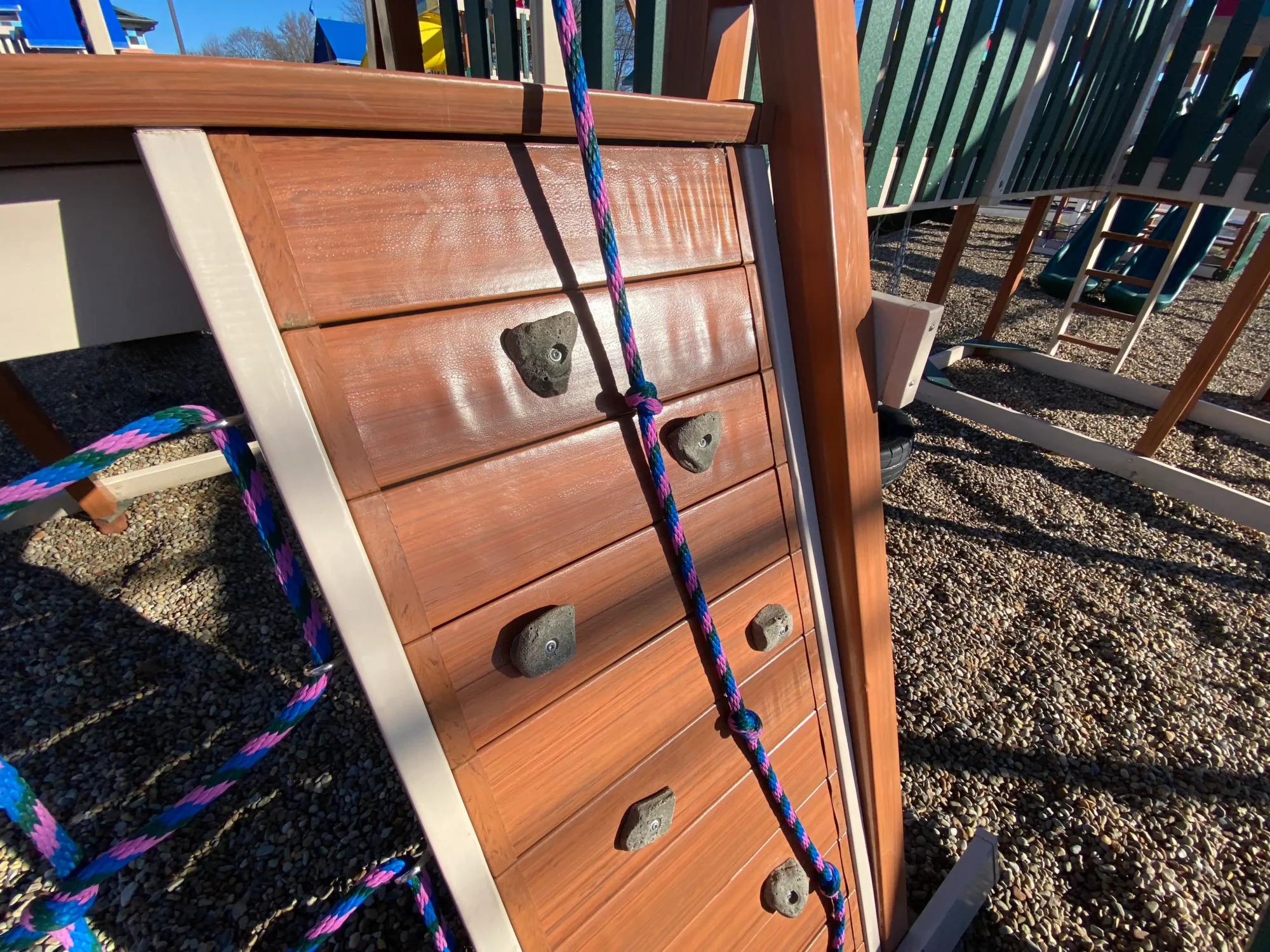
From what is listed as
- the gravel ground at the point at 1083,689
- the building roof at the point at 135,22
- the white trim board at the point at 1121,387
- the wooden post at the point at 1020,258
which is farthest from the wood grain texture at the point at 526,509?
the building roof at the point at 135,22

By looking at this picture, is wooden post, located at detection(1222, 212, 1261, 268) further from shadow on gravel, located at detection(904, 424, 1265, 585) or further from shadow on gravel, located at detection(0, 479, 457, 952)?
shadow on gravel, located at detection(0, 479, 457, 952)

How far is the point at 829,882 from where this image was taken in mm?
1221

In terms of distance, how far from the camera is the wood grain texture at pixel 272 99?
1.59 feet

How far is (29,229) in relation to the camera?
0.56 metres

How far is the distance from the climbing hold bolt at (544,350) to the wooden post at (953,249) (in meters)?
3.76

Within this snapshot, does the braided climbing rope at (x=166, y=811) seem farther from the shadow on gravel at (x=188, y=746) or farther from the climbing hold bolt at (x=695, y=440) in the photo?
the shadow on gravel at (x=188, y=746)

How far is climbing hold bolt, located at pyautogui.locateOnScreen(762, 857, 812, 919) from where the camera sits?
115cm

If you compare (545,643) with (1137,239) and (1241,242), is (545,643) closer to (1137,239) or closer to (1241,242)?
(1137,239)

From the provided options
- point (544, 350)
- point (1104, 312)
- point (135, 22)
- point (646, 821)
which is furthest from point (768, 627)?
point (135, 22)

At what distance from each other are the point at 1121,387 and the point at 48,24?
1711 centimetres

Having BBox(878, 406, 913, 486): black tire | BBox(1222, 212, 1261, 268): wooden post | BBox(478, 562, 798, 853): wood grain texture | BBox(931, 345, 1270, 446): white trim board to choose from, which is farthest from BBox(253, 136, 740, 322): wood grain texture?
BBox(1222, 212, 1261, 268): wooden post

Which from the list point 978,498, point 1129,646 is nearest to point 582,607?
point 1129,646

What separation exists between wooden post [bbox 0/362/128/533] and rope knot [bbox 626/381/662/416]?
129 inches

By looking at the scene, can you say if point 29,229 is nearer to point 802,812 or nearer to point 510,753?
point 510,753
